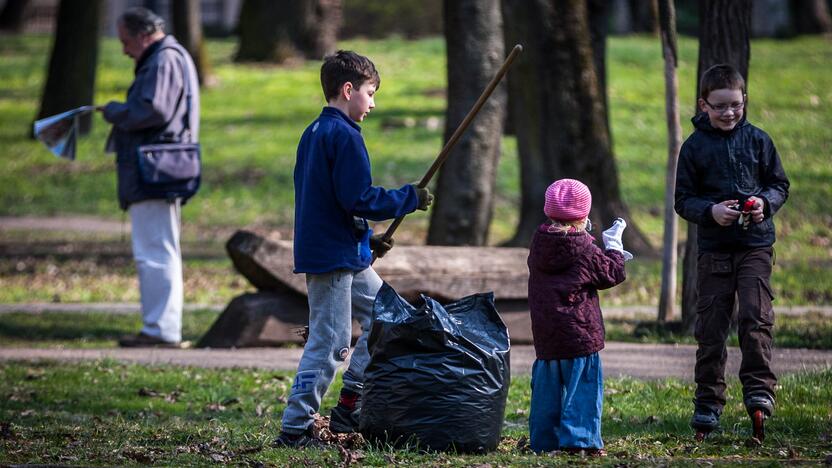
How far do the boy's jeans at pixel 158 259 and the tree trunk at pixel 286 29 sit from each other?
1807cm

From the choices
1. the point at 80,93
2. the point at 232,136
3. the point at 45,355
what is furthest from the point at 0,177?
the point at 45,355

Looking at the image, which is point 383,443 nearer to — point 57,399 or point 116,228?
point 57,399

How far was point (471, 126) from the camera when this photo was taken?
12453 mm

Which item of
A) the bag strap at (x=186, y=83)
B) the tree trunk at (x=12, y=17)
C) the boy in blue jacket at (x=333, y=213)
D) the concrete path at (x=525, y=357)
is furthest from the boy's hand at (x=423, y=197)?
the tree trunk at (x=12, y=17)

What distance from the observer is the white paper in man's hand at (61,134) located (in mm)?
9781

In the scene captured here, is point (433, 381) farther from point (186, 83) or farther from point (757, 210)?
point (186, 83)

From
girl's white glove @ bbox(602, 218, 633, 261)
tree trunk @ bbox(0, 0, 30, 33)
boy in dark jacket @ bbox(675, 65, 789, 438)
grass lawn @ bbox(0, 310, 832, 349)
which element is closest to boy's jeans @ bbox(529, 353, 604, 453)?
girl's white glove @ bbox(602, 218, 633, 261)

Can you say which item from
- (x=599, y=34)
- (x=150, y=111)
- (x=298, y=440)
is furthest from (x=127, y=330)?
(x=599, y=34)

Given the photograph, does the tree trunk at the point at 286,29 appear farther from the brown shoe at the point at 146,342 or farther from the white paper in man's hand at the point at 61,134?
the brown shoe at the point at 146,342

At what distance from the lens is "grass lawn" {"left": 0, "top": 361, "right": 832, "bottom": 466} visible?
5.54m

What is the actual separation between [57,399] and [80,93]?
1449 centimetres

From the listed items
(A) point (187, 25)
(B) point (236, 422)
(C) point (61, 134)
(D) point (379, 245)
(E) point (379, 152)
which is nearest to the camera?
(D) point (379, 245)

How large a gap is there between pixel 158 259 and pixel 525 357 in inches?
106

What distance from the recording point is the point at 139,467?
529 cm
